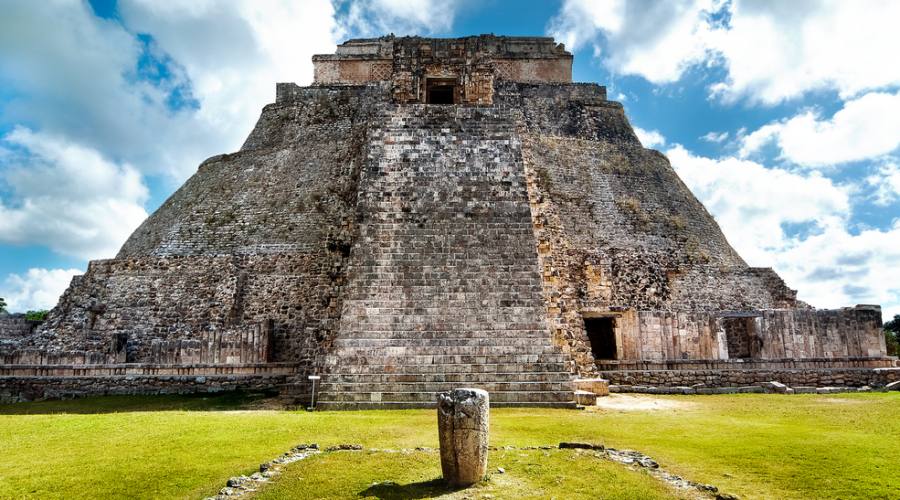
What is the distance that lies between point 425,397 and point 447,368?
0.71 meters

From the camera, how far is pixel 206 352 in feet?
43.1

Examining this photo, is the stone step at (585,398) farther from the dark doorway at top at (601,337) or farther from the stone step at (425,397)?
the dark doorway at top at (601,337)

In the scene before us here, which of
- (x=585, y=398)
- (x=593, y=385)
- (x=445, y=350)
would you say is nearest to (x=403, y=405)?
(x=445, y=350)

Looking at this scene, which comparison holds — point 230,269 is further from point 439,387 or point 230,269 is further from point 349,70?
point 349,70

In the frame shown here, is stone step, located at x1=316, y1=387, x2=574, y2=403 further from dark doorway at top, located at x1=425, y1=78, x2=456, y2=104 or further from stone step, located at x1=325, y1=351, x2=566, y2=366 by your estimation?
dark doorway at top, located at x1=425, y1=78, x2=456, y2=104

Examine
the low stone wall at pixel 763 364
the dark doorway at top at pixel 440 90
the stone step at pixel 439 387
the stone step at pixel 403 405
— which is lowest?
the stone step at pixel 403 405

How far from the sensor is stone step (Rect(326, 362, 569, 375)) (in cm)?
1012

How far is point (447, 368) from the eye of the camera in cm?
1017

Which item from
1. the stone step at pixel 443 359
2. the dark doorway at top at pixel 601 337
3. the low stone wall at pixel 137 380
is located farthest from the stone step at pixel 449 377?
the dark doorway at top at pixel 601 337

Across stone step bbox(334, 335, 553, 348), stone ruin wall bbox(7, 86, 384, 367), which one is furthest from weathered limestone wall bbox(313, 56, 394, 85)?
stone step bbox(334, 335, 553, 348)

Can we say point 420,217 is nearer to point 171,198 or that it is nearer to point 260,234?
point 260,234

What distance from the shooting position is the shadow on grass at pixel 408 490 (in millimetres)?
4754

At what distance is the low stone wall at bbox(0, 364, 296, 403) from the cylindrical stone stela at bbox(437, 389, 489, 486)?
318 inches

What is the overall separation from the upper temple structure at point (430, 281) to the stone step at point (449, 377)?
3 cm
